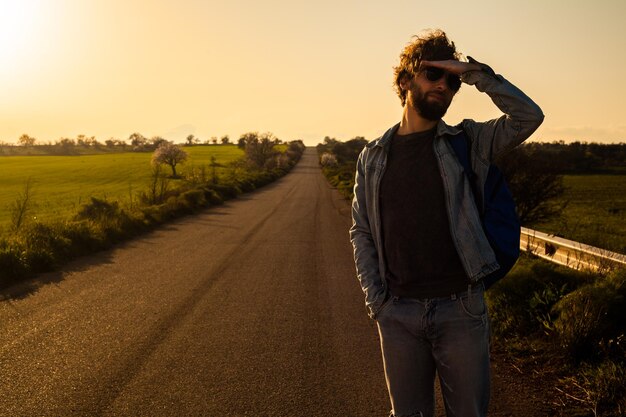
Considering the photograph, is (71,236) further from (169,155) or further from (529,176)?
(169,155)

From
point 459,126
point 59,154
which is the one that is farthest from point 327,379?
point 59,154

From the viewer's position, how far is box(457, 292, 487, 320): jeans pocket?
2379 mm

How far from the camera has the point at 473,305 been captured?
2396 mm

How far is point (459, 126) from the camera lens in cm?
258

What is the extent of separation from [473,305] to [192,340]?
408 centimetres

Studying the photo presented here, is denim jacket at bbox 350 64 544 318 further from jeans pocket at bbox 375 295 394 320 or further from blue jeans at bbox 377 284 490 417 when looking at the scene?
→ blue jeans at bbox 377 284 490 417

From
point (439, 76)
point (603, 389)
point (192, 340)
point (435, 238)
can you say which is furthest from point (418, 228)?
point (192, 340)

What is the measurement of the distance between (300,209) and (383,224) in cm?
2006

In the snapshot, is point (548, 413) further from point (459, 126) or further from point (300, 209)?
point (300, 209)

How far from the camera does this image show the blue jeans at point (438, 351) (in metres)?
2.37

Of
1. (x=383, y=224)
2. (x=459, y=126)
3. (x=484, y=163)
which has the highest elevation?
(x=459, y=126)

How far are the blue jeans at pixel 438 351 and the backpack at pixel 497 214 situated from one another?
184 mm

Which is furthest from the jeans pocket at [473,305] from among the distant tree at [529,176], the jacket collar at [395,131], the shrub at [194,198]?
the shrub at [194,198]

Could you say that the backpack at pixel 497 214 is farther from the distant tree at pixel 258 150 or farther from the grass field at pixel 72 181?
the distant tree at pixel 258 150
